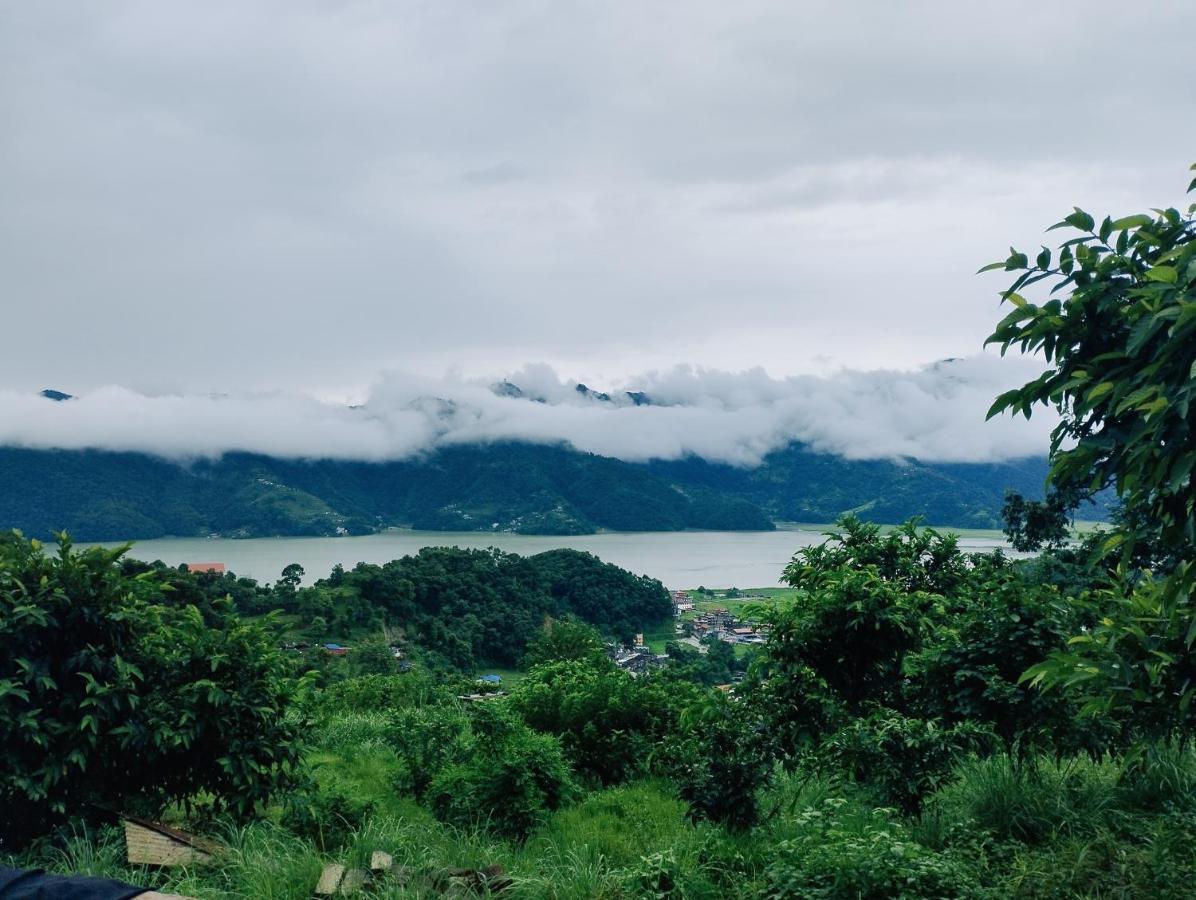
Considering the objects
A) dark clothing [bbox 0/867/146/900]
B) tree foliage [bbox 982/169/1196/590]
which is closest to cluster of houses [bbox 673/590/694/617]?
tree foliage [bbox 982/169/1196/590]

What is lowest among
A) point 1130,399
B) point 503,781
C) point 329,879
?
point 503,781

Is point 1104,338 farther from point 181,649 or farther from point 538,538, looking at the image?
point 538,538

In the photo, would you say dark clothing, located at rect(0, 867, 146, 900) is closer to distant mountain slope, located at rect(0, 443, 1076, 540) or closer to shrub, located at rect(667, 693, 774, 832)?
shrub, located at rect(667, 693, 774, 832)

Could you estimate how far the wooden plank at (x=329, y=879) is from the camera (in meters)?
3.86

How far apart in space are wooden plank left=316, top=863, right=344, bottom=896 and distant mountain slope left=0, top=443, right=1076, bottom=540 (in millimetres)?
89433

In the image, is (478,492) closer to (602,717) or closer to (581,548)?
(581,548)

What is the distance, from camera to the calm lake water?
239ft

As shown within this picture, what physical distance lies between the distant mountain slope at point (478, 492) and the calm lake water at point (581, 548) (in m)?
4.01

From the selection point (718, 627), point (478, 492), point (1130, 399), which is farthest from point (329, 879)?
point (478, 492)

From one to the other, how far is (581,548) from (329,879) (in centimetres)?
9738

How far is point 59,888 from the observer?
76.4 inches

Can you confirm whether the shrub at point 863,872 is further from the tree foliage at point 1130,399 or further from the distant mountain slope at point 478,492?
the distant mountain slope at point 478,492

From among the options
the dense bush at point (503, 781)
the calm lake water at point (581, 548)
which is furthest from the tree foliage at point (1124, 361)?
the calm lake water at point (581, 548)

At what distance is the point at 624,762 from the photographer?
25.1ft
